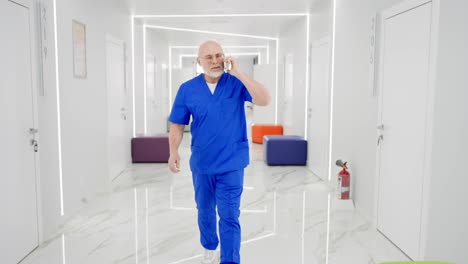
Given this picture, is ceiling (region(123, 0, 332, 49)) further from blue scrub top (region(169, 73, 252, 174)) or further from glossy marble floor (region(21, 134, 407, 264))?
blue scrub top (region(169, 73, 252, 174))

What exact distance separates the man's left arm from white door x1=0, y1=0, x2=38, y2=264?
1449 mm

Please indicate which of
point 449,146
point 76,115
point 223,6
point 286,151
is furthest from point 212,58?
point 286,151

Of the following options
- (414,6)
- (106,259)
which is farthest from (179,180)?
(414,6)

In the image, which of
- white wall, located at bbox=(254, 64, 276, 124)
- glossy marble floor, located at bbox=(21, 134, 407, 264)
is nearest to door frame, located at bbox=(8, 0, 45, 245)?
glossy marble floor, located at bbox=(21, 134, 407, 264)

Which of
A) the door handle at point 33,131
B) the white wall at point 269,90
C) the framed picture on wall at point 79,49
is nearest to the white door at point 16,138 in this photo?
the door handle at point 33,131

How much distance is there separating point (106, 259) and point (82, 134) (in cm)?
169

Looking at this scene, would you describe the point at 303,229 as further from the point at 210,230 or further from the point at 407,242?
the point at 210,230

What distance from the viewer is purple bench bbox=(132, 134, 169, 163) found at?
20.7ft

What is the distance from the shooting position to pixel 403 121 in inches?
115

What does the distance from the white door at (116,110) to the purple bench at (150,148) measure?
23 cm

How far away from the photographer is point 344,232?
3.30 meters

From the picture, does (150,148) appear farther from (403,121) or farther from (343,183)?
(403,121)

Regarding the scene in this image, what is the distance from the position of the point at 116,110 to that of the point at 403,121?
378cm

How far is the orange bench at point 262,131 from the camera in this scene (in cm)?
852
